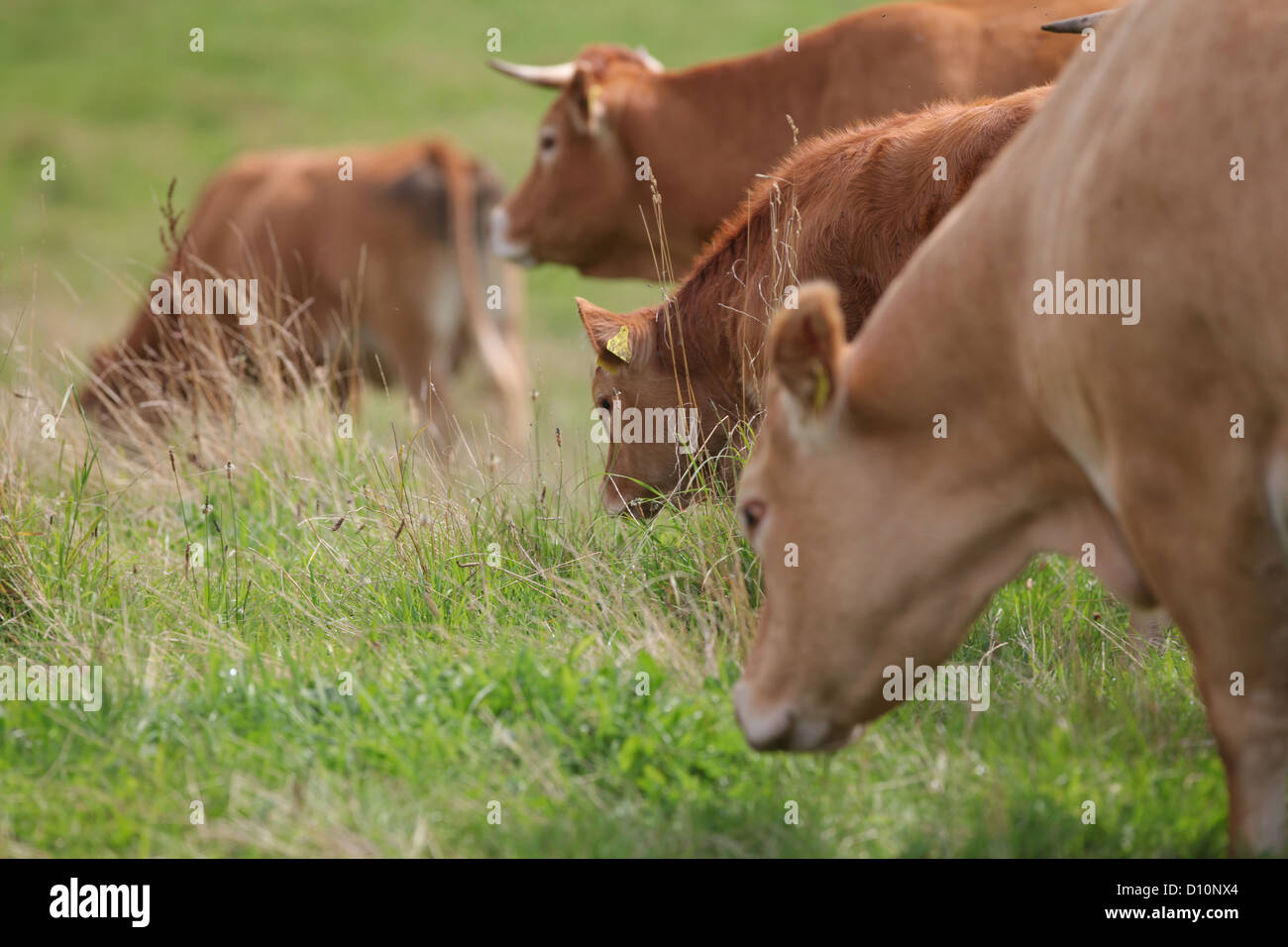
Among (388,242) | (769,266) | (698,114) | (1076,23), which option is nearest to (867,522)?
(769,266)

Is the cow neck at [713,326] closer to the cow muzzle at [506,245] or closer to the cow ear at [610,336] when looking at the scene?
the cow ear at [610,336]

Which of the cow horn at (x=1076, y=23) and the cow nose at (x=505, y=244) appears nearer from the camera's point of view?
the cow horn at (x=1076, y=23)

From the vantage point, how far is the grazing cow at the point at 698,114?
256 inches

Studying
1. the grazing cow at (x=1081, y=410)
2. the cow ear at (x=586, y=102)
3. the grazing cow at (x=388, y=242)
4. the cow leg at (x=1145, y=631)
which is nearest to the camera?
the grazing cow at (x=1081, y=410)

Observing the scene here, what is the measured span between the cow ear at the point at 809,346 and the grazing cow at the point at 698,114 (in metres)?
4.00

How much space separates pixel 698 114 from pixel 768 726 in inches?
204

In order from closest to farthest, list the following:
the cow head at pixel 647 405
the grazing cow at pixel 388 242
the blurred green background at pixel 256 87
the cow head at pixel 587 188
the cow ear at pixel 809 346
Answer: the cow ear at pixel 809 346, the cow head at pixel 647 405, the cow head at pixel 587 188, the grazing cow at pixel 388 242, the blurred green background at pixel 256 87

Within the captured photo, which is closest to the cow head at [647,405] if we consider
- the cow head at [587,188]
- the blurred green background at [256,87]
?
the cow head at [587,188]

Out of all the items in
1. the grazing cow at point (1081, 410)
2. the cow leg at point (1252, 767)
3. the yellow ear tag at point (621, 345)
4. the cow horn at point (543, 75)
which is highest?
the cow horn at point (543, 75)

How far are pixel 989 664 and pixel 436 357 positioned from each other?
7541 millimetres

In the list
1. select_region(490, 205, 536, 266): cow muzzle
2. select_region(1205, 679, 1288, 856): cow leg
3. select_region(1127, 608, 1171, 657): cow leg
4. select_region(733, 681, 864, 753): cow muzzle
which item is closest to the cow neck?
select_region(1127, 608, 1171, 657): cow leg

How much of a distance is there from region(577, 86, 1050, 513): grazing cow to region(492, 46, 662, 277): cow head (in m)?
2.73

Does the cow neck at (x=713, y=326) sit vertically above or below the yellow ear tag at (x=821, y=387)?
above
